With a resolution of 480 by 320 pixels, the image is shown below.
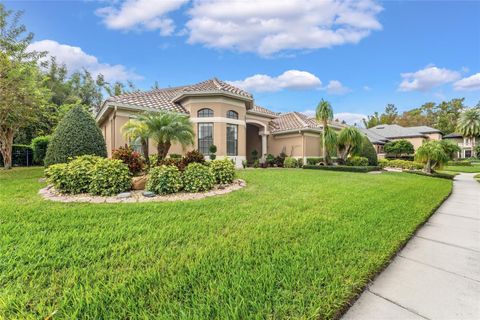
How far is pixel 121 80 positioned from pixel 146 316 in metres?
44.0

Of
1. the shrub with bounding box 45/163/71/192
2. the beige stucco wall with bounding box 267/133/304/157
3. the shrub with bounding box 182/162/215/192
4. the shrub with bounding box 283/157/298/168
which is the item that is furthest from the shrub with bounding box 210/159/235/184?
the beige stucco wall with bounding box 267/133/304/157

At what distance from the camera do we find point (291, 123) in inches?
846

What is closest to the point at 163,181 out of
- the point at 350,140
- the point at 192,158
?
the point at 192,158

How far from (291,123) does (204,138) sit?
377 inches

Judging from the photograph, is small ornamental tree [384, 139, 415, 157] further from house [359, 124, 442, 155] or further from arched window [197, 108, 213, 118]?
arched window [197, 108, 213, 118]

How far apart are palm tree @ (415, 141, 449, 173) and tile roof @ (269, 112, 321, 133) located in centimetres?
787

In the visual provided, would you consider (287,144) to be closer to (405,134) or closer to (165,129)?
(165,129)

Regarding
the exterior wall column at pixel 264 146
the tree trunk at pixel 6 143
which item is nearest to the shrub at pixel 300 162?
the exterior wall column at pixel 264 146

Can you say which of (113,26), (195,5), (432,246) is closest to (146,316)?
(432,246)

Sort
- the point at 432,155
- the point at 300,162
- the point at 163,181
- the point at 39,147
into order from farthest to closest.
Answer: the point at 300,162 < the point at 39,147 < the point at 432,155 < the point at 163,181

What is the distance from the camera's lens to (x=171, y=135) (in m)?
8.97

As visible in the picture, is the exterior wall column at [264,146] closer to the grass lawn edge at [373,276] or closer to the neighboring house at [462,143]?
the grass lawn edge at [373,276]

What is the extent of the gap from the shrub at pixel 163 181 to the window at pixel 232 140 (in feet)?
31.3

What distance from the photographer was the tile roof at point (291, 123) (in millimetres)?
20348
